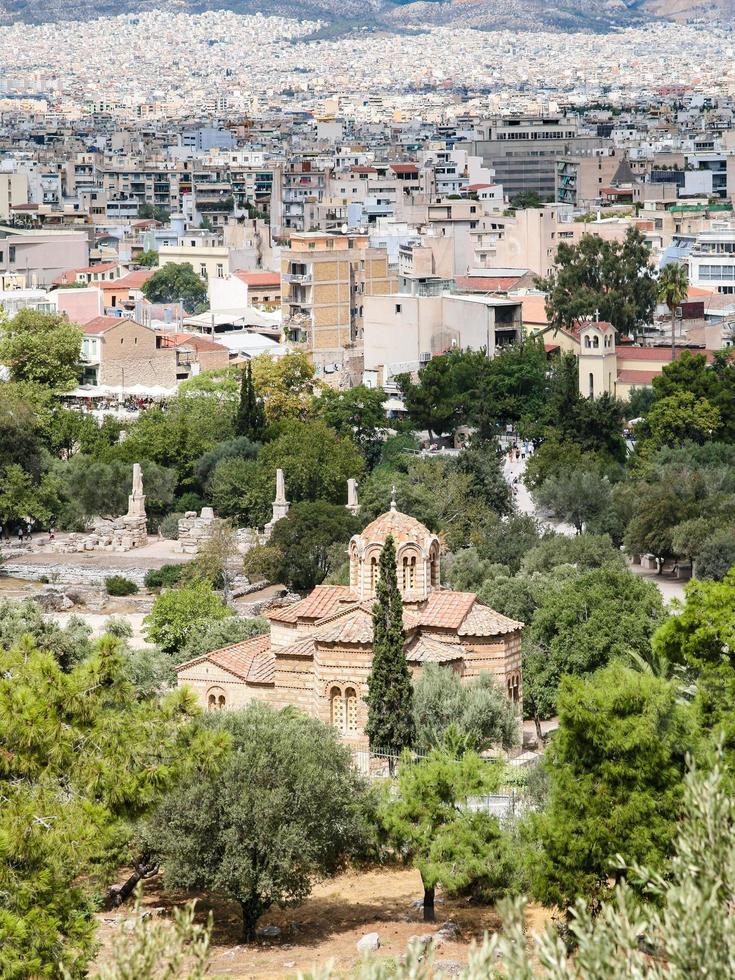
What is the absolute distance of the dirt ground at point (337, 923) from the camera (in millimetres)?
24797

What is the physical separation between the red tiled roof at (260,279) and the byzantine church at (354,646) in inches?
2057

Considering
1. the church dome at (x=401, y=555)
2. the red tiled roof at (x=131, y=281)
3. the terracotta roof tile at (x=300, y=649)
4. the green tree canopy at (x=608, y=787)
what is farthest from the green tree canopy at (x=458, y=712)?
the red tiled roof at (x=131, y=281)

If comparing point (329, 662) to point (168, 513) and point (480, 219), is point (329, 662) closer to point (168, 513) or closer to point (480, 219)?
point (168, 513)

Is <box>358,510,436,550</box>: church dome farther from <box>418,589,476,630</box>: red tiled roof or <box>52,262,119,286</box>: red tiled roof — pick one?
<box>52,262,119,286</box>: red tiled roof

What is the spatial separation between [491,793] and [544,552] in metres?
15.7

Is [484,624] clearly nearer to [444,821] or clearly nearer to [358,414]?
[444,821]

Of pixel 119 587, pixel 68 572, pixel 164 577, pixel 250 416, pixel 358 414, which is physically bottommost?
pixel 68 572

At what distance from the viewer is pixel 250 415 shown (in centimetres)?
5897

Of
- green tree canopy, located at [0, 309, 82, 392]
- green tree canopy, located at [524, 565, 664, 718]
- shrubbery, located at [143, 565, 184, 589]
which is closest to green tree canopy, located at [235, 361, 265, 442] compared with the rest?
green tree canopy, located at [0, 309, 82, 392]

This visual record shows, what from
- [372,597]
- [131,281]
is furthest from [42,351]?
[372,597]

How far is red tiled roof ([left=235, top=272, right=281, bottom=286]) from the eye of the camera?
8600cm

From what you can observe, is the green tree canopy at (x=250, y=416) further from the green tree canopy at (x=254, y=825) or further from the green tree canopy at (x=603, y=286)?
the green tree canopy at (x=254, y=825)

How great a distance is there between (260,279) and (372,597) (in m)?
53.8

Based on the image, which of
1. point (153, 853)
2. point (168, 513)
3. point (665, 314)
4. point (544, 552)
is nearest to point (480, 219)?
point (665, 314)
